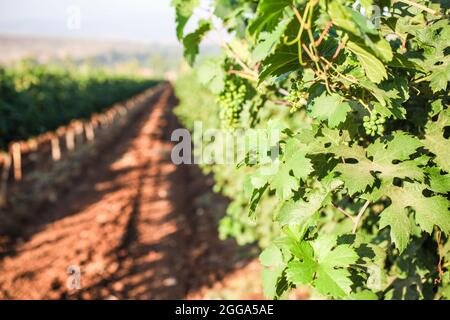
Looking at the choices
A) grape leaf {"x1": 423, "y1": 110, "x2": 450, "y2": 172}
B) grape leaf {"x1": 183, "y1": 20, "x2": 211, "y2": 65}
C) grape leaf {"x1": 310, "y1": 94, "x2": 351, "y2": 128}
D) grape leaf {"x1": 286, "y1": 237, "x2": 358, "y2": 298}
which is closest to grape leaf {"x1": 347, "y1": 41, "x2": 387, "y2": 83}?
grape leaf {"x1": 310, "y1": 94, "x2": 351, "y2": 128}

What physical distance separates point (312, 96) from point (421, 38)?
0.59 meters

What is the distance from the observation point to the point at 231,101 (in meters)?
2.41

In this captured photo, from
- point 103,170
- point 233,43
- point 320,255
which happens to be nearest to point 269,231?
point 233,43

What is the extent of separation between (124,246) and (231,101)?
552 centimetres

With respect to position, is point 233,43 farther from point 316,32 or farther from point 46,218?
point 46,218

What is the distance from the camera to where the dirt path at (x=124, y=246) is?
18.7 feet

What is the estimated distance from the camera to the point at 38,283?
18.8ft

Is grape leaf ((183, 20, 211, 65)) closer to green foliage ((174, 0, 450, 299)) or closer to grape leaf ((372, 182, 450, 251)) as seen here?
green foliage ((174, 0, 450, 299))

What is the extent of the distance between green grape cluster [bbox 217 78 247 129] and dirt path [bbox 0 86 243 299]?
395 cm

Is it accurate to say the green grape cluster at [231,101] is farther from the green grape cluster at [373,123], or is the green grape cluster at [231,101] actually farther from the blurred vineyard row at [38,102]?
the blurred vineyard row at [38,102]

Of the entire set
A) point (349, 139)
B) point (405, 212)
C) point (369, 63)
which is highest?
point (369, 63)

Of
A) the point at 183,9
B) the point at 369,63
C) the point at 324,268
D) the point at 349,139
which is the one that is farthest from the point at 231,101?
the point at 324,268

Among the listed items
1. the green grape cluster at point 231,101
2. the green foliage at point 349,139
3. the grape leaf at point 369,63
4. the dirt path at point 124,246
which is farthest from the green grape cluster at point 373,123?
the dirt path at point 124,246

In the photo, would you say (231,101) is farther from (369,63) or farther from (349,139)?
(369,63)
